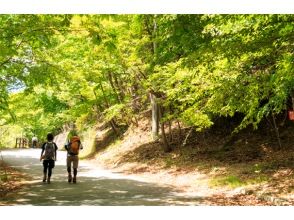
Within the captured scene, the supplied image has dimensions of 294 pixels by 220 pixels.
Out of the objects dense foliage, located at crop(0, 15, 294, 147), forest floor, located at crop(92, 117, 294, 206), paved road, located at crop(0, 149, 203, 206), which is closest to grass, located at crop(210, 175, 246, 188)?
forest floor, located at crop(92, 117, 294, 206)

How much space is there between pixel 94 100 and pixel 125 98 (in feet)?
5.74

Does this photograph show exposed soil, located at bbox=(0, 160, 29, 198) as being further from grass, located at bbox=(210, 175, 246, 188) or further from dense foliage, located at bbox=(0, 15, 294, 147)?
grass, located at bbox=(210, 175, 246, 188)

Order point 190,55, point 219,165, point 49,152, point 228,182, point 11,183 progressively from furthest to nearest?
point 219,165
point 11,183
point 49,152
point 228,182
point 190,55

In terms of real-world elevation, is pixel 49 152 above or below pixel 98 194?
above

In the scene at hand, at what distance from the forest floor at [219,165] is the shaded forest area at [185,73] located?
0.26ft

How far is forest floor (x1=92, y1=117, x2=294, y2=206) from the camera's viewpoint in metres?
10.9

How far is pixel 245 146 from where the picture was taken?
16766 mm

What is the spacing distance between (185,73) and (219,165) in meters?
3.56

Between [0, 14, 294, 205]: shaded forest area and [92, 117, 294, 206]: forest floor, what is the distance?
0.08m

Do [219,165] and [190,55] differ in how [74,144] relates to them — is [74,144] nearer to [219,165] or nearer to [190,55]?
[219,165]

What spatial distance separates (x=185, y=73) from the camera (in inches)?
545

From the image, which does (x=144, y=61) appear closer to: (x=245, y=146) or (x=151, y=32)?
(x=151, y=32)

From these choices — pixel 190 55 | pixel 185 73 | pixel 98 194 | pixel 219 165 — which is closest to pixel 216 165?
pixel 219 165
